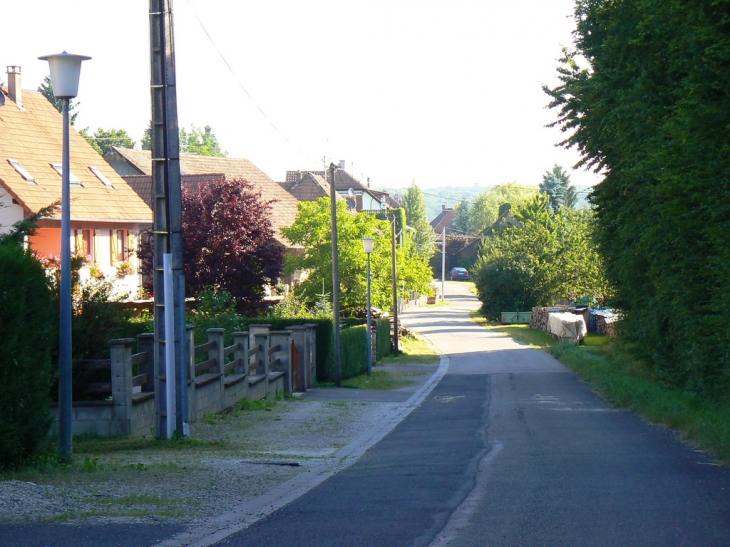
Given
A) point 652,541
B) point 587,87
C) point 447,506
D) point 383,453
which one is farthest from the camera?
point 587,87

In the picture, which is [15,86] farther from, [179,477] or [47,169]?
[179,477]

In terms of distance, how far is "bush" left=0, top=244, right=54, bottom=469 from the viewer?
26.1 ft

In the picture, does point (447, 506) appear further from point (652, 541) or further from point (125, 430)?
point (125, 430)

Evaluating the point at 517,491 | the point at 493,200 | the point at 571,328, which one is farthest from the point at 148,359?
the point at 493,200

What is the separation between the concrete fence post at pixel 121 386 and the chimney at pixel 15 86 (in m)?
26.7

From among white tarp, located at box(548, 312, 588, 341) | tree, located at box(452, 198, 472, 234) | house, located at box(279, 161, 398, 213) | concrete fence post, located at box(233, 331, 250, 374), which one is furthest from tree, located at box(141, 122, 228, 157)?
concrete fence post, located at box(233, 331, 250, 374)

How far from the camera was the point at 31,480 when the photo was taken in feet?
26.1

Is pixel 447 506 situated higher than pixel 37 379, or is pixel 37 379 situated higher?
pixel 37 379

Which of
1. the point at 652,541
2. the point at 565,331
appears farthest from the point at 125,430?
the point at 565,331

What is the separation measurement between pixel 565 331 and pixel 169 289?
1435 inches

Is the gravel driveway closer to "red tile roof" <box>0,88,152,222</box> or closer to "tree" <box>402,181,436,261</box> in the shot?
"red tile roof" <box>0,88,152,222</box>

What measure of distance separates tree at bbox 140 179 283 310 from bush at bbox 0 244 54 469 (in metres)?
22.9

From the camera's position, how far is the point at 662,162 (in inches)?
515

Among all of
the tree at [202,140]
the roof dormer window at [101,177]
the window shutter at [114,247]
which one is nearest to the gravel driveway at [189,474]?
the window shutter at [114,247]
